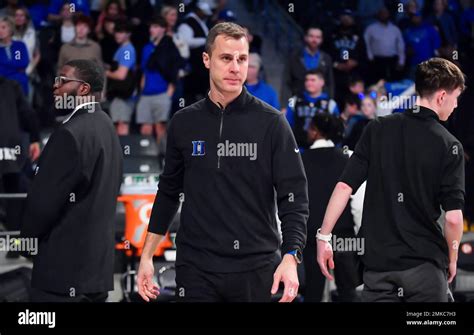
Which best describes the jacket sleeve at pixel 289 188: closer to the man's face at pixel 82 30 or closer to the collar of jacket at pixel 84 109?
the collar of jacket at pixel 84 109

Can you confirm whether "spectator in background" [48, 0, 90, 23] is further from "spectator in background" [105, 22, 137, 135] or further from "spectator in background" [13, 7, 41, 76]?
"spectator in background" [105, 22, 137, 135]

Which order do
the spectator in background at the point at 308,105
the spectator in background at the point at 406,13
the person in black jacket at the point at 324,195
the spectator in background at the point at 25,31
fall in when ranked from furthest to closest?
the spectator in background at the point at 406,13, the spectator in background at the point at 25,31, the spectator in background at the point at 308,105, the person in black jacket at the point at 324,195

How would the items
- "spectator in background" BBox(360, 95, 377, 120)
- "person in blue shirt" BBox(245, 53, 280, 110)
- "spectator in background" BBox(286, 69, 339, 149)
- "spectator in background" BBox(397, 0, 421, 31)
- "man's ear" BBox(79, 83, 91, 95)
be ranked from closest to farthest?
"man's ear" BBox(79, 83, 91, 95) → "spectator in background" BBox(286, 69, 339, 149) → "person in blue shirt" BBox(245, 53, 280, 110) → "spectator in background" BBox(360, 95, 377, 120) → "spectator in background" BBox(397, 0, 421, 31)

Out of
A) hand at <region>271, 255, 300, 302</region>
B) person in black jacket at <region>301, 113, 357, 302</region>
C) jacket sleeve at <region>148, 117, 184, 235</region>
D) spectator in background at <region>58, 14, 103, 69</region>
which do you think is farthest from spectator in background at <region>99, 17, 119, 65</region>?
hand at <region>271, 255, 300, 302</region>

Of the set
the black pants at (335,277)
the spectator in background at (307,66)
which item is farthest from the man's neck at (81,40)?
the black pants at (335,277)

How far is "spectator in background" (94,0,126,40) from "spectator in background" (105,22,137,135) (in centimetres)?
49

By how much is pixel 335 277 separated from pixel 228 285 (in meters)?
3.16

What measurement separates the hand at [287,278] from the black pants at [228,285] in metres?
0.24

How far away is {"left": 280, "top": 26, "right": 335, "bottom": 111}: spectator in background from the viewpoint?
13570 millimetres

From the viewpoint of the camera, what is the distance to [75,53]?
44.5ft

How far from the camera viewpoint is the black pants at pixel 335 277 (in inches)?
343

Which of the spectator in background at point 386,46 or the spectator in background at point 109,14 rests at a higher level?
the spectator in background at point 109,14

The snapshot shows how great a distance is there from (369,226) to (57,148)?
1.67 meters

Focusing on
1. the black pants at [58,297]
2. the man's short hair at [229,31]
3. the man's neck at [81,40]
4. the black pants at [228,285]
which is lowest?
the black pants at [58,297]
